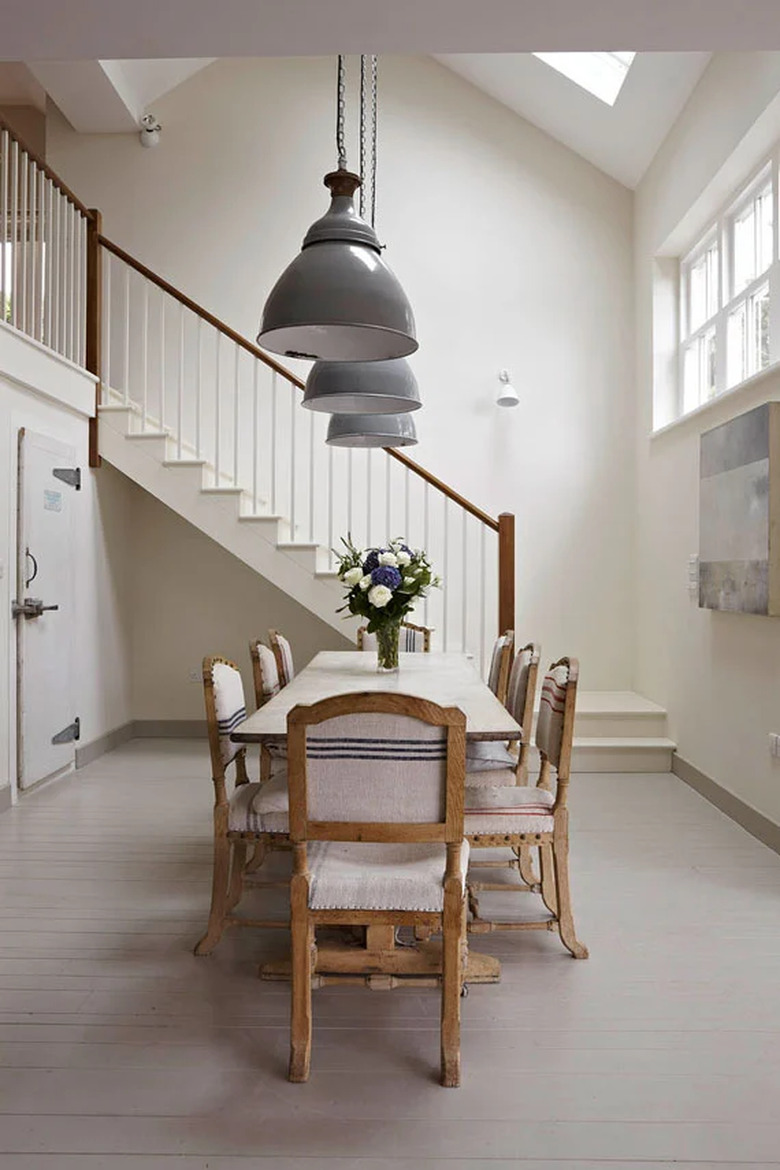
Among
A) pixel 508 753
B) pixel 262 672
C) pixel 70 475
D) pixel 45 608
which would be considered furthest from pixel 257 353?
pixel 508 753

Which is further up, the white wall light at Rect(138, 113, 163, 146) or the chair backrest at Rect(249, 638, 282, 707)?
the white wall light at Rect(138, 113, 163, 146)

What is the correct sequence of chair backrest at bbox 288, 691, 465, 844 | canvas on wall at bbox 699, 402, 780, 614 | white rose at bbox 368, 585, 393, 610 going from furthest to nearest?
1. canvas on wall at bbox 699, 402, 780, 614
2. white rose at bbox 368, 585, 393, 610
3. chair backrest at bbox 288, 691, 465, 844

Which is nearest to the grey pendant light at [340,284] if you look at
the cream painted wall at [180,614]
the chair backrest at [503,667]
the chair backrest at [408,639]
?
the chair backrest at [503,667]

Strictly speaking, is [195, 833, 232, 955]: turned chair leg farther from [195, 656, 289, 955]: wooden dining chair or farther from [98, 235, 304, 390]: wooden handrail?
[98, 235, 304, 390]: wooden handrail

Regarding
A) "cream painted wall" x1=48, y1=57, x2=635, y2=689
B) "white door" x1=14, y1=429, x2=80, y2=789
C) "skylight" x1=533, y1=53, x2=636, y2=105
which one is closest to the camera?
"white door" x1=14, y1=429, x2=80, y2=789

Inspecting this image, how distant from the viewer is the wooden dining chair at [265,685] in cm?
397

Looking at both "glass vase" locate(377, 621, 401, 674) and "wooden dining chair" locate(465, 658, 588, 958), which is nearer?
"wooden dining chair" locate(465, 658, 588, 958)

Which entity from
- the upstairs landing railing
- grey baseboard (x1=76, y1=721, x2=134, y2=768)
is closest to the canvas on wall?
the upstairs landing railing

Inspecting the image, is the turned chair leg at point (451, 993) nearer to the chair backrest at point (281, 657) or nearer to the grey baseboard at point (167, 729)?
the chair backrest at point (281, 657)

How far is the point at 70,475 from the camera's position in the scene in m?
6.10

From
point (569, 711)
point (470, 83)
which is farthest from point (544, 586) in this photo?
point (569, 711)

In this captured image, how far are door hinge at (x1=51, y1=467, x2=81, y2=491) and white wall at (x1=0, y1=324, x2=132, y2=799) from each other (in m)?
0.15

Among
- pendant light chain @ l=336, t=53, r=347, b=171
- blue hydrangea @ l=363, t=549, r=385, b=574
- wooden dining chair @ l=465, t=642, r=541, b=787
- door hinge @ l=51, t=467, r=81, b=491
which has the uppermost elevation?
pendant light chain @ l=336, t=53, r=347, b=171

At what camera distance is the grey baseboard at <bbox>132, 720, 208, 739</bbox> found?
7570 millimetres
